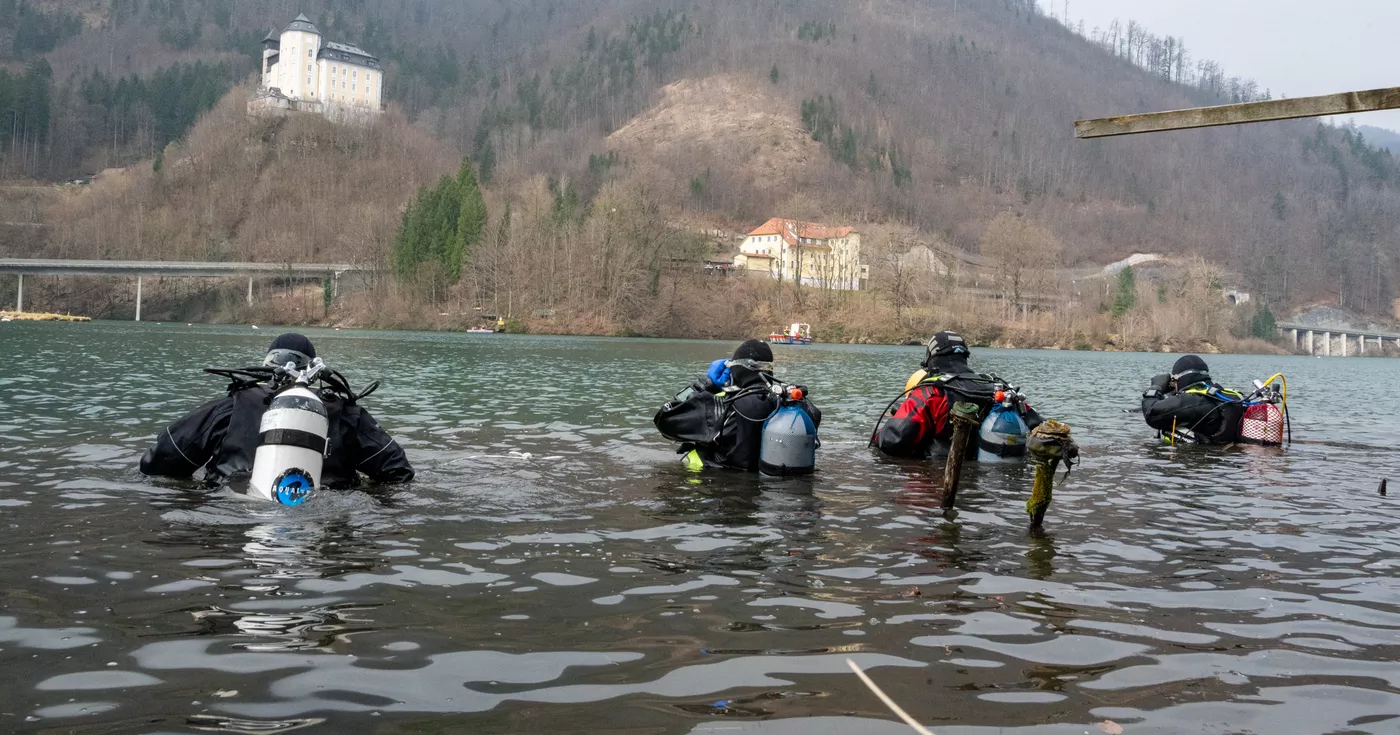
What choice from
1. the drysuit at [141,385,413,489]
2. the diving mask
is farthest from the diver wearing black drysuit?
the diving mask

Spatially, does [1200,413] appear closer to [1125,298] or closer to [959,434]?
[959,434]

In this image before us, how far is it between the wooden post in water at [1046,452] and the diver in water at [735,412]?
3547mm

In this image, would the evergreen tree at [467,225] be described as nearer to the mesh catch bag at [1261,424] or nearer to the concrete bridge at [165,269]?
the concrete bridge at [165,269]

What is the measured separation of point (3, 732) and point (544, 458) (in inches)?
389

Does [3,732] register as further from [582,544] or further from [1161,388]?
[1161,388]

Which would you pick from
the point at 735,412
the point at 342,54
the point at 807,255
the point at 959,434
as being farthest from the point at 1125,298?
the point at 342,54

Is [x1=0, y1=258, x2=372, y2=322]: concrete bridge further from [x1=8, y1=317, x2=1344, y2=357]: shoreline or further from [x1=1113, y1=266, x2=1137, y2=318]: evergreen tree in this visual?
[x1=1113, y1=266, x2=1137, y2=318]: evergreen tree

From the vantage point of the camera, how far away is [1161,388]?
18625 mm

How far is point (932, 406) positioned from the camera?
586 inches

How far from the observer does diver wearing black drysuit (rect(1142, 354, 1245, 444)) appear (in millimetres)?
17938

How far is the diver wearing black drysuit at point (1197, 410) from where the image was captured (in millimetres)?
17938

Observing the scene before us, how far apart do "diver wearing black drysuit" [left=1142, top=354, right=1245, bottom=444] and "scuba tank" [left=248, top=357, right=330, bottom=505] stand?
1448cm

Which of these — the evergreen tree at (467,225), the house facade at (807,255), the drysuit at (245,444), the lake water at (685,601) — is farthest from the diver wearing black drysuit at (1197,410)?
the evergreen tree at (467,225)

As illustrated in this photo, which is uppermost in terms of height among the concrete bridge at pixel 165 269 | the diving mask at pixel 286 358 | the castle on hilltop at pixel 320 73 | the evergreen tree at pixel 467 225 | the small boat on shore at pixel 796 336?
the castle on hilltop at pixel 320 73
